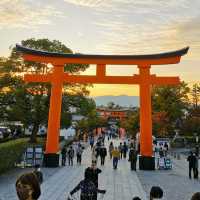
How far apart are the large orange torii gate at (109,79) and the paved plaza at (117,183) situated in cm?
189

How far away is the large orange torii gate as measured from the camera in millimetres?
24609

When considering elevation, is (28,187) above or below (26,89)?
below

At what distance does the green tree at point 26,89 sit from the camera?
115 feet

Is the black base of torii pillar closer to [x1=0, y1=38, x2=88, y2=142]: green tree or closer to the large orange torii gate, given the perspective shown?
the large orange torii gate

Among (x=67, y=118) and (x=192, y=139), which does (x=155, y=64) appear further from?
(x=192, y=139)

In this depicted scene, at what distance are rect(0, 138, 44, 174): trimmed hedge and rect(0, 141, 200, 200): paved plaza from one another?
0.52 m

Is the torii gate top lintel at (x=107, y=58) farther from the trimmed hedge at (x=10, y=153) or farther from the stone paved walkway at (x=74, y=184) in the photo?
the stone paved walkway at (x=74, y=184)

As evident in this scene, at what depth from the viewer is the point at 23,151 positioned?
79.1ft

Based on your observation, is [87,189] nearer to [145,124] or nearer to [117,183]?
[117,183]

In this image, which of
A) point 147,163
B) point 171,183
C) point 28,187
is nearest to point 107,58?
point 147,163

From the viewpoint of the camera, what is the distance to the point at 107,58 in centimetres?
2498

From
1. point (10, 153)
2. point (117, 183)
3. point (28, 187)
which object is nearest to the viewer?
point (28, 187)

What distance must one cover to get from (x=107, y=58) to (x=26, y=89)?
500 inches

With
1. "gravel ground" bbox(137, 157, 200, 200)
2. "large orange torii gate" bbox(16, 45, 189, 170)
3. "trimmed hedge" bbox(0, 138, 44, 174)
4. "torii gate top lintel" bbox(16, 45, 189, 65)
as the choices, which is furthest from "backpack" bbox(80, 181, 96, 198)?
"torii gate top lintel" bbox(16, 45, 189, 65)
